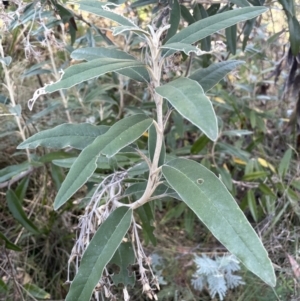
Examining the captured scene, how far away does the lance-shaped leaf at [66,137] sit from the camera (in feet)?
2.38

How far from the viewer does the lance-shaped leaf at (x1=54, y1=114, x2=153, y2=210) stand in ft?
2.00

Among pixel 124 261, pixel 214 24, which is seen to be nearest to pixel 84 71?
pixel 214 24

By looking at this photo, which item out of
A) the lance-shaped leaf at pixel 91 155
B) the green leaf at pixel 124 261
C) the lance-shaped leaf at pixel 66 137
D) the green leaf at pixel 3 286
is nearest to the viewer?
the lance-shaped leaf at pixel 91 155

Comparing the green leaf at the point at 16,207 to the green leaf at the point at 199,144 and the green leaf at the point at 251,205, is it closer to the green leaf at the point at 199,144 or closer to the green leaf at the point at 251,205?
the green leaf at the point at 199,144

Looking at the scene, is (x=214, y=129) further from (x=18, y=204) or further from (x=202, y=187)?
(x=18, y=204)

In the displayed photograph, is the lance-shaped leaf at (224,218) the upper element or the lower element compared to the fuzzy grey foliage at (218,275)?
upper

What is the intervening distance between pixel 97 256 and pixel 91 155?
183mm

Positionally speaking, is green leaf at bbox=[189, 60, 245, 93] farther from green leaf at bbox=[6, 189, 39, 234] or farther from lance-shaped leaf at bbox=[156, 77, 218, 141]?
green leaf at bbox=[6, 189, 39, 234]

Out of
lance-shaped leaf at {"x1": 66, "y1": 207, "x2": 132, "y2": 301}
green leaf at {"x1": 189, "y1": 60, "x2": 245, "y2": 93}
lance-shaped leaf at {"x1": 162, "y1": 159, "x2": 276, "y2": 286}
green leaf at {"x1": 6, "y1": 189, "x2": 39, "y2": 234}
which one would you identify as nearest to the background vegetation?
green leaf at {"x1": 6, "y1": 189, "x2": 39, "y2": 234}

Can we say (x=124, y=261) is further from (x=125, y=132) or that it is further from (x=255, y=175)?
(x=255, y=175)

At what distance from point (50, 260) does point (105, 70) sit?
3.51 ft

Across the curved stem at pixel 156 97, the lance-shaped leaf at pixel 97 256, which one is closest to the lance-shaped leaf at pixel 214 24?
the curved stem at pixel 156 97

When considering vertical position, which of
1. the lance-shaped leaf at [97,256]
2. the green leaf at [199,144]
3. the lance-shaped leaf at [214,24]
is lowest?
the green leaf at [199,144]

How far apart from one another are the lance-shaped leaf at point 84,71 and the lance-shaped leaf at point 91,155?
0.10m
